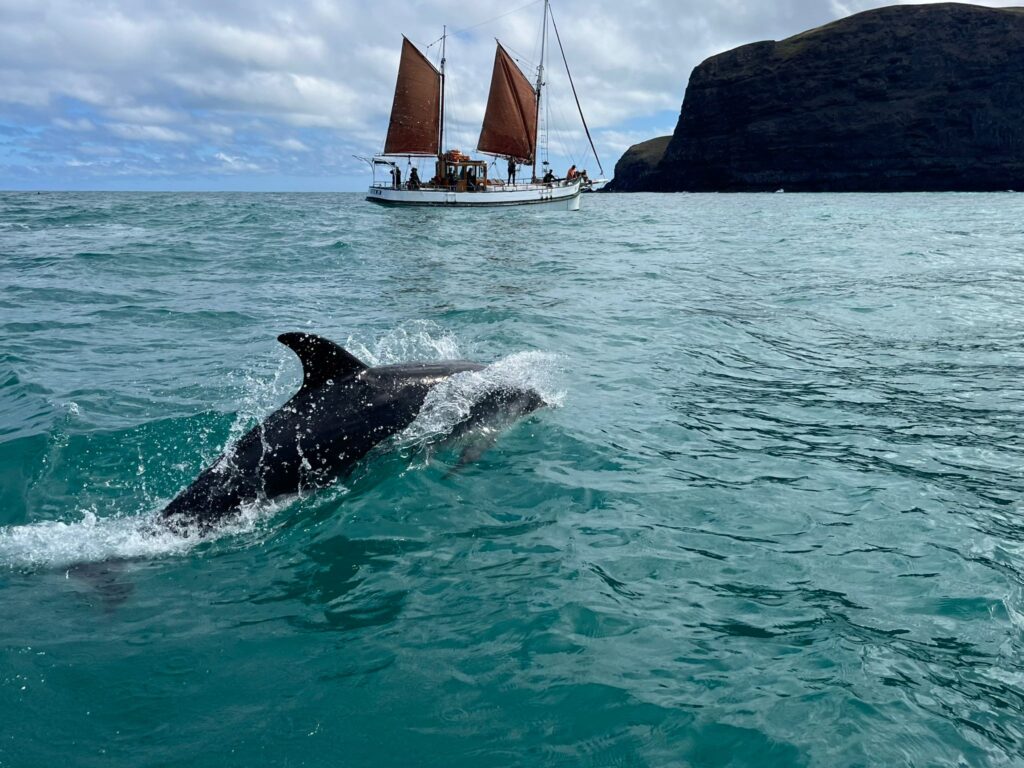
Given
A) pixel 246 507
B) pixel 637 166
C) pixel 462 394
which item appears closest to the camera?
pixel 246 507

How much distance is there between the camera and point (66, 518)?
7.01 m

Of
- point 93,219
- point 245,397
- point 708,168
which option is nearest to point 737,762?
point 245,397

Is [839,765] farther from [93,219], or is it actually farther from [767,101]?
[767,101]

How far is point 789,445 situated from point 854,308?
1021cm

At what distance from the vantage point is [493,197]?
83.9 m

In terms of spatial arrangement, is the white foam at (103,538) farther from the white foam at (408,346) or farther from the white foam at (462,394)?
the white foam at (408,346)

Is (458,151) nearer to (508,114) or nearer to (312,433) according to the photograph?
(508,114)

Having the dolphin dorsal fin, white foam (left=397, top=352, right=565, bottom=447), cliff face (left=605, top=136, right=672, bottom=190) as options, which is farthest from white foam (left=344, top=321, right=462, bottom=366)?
cliff face (left=605, top=136, right=672, bottom=190)

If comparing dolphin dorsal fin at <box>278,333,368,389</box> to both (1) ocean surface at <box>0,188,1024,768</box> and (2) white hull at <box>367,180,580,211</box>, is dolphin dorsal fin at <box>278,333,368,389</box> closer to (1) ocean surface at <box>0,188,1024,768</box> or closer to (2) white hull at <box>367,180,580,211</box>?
(1) ocean surface at <box>0,188,1024,768</box>

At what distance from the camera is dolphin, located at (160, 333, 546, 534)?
6.90 m

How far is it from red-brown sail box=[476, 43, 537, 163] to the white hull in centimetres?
605

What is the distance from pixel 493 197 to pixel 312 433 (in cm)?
7942

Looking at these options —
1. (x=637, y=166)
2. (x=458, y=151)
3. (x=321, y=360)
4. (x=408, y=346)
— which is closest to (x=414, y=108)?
(x=458, y=151)

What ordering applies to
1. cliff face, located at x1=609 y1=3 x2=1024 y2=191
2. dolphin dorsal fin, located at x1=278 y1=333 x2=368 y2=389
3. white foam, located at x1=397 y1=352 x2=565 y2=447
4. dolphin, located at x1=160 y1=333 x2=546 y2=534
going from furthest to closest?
1. cliff face, located at x1=609 y1=3 x2=1024 y2=191
2. white foam, located at x1=397 y1=352 x2=565 y2=447
3. dolphin dorsal fin, located at x1=278 y1=333 x2=368 y2=389
4. dolphin, located at x1=160 y1=333 x2=546 y2=534
